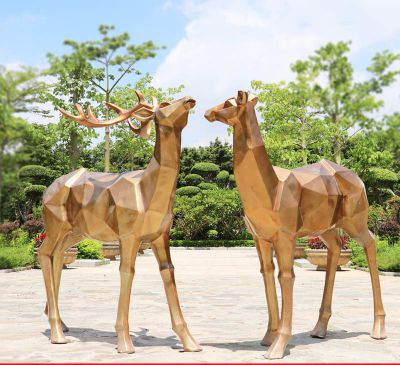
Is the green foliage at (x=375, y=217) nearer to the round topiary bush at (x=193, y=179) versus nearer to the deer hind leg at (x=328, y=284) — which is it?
the round topiary bush at (x=193, y=179)

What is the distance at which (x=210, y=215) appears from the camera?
36500mm

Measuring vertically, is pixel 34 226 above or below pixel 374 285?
below

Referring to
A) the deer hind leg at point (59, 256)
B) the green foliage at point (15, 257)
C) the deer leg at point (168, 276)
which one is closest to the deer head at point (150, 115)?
the deer leg at point (168, 276)

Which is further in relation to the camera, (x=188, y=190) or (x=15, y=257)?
(x=188, y=190)

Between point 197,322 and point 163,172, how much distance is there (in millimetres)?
2860

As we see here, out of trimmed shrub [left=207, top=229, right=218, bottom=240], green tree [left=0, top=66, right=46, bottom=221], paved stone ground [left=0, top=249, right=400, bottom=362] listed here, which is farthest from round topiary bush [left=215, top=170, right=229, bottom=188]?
green tree [left=0, top=66, right=46, bottom=221]

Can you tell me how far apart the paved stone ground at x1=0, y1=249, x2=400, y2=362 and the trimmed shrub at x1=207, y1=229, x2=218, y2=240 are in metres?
22.5

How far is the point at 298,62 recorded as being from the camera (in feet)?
17.1

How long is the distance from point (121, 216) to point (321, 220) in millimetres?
2030

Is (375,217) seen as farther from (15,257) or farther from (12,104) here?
(12,104)

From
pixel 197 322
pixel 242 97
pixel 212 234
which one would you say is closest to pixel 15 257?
pixel 197 322

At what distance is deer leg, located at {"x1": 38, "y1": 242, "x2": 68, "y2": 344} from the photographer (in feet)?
18.3

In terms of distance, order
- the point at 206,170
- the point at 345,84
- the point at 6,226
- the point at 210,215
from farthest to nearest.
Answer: the point at 206,170
the point at 210,215
the point at 6,226
the point at 345,84

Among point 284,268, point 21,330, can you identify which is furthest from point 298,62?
point 21,330
